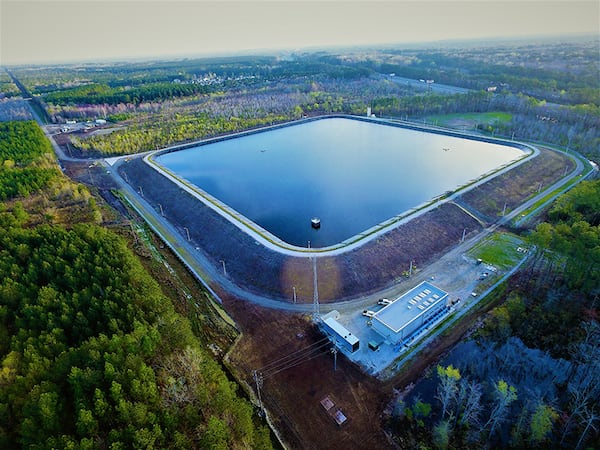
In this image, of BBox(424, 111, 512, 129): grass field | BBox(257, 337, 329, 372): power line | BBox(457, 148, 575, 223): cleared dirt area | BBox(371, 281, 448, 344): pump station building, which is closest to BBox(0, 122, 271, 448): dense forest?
BBox(257, 337, 329, 372): power line

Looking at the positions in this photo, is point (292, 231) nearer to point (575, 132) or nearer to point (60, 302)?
point (60, 302)

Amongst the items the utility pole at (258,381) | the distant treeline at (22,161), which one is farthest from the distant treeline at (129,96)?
the utility pole at (258,381)

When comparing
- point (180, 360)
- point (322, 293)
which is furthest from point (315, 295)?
point (180, 360)

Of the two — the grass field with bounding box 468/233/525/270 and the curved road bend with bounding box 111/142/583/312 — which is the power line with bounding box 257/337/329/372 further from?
the grass field with bounding box 468/233/525/270

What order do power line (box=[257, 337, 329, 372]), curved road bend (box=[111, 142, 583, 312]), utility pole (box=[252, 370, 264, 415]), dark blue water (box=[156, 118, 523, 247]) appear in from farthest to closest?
dark blue water (box=[156, 118, 523, 247])
curved road bend (box=[111, 142, 583, 312])
power line (box=[257, 337, 329, 372])
utility pole (box=[252, 370, 264, 415])

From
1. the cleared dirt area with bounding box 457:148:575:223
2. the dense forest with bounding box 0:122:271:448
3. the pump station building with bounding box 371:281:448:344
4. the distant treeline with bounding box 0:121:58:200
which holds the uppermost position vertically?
the dense forest with bounding box 0:122:271:448

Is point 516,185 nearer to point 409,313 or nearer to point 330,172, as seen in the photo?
point 330,172
